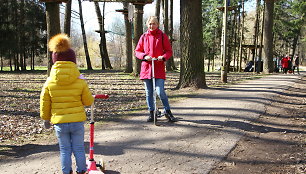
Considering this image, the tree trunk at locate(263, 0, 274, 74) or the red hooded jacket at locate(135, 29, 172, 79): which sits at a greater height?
the tree trunk at locate(263, 0, 274, 74)

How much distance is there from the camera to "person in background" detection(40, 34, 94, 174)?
335cm

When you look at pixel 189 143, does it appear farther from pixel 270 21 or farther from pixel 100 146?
pixel 270 21

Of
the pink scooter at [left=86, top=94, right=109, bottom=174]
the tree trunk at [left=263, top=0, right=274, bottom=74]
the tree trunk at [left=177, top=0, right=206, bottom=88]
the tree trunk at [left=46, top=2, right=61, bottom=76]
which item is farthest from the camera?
the tree trunk at [left=263, top=0, right=274, bottom=74]

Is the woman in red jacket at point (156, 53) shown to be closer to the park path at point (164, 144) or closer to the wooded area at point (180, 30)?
the park path at point (164, 144)

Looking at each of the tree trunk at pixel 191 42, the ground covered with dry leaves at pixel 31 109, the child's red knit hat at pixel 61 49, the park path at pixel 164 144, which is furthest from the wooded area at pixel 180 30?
the child's red knit hat at pixel 61 49

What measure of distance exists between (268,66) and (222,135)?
20.3m

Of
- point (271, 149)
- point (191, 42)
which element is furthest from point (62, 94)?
point (191, 42)

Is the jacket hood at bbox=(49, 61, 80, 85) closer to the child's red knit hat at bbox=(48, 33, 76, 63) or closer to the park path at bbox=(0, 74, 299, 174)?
the child's red knit hat at bbox=(48, 33, 76, 63)

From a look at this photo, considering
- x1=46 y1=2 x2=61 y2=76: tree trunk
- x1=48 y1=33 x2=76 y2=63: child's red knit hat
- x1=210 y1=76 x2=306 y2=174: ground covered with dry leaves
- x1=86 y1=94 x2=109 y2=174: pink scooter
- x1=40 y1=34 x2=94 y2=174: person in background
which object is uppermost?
x1=46 y1=2 x2=61 y2=76: tree trunk

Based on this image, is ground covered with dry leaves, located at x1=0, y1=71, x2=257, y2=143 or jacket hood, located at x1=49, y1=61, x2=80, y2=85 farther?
ground covered with dry leaves, located at x1=0, y1=71, x2=257, y2=143

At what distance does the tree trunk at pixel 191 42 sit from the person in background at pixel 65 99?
24.0 feet

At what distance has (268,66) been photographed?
23.6 m

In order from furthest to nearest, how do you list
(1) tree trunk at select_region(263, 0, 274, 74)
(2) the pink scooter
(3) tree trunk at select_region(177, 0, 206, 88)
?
(1) tree trunk at select_region(263, 0, 274, 74), (3) tree trunk at select_region(177, 0, 206, 88), (2) the pink scooter

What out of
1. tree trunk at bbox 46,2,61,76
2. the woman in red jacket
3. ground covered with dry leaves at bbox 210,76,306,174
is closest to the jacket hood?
ground covered with dry leaves at bbox 210,76,306,174
